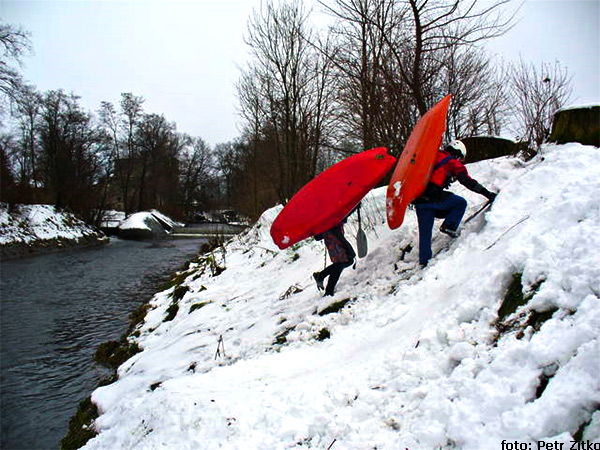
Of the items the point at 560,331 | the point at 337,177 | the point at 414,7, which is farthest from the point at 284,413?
the point at 414,7

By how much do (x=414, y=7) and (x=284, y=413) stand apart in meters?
6.77

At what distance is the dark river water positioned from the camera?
16.0 feet

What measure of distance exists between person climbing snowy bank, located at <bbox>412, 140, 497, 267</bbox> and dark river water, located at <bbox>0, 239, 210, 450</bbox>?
15.7 feet

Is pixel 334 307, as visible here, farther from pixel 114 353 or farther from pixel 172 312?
pixel 114 353

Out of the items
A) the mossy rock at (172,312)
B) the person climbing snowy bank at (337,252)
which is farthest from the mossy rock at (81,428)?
the person climbing snowy bank at (337,252)

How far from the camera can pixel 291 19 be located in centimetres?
1203

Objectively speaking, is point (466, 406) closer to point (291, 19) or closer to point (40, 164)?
point (291, 19)

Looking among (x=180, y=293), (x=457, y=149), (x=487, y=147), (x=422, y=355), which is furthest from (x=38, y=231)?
(x=422, y=355)

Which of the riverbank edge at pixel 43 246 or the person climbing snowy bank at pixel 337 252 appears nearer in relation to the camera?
the person climbing snowy bank at pixel 337 252

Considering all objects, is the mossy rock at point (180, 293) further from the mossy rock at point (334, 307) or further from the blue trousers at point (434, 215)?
the blue trousers at point (434, 215)

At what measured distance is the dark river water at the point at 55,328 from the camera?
4879 millimetres

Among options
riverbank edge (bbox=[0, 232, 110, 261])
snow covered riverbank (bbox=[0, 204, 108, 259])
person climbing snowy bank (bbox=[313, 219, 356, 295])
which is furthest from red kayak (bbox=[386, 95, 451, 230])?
snow covered riverbank (bbox=[0, 204, 108, 259])

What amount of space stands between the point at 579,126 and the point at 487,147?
2099 millimetres

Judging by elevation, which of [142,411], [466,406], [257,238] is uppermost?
[257,238]
